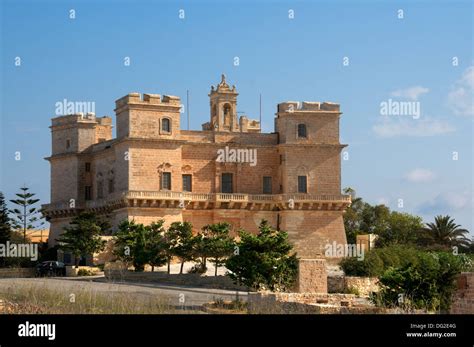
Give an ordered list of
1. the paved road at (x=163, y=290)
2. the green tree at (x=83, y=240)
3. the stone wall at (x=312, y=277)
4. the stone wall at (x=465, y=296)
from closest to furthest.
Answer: the stone wall at (x=465, y=296), the paved road at (x=163, y=290), the stone wall at (x=312, y=277), the green tree at (x=83, y=240)

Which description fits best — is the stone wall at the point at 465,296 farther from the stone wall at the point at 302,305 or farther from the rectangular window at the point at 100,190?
the rectangular window at the point at 100,190

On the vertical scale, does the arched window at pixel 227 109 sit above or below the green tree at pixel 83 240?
above

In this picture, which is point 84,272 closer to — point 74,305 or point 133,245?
point 133,245

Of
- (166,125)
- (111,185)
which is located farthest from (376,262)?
(111,185)

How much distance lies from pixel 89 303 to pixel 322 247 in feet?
122

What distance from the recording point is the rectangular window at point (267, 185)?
194 ft

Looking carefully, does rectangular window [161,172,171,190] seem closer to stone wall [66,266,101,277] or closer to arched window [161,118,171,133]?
arched window [161,118,171,133]

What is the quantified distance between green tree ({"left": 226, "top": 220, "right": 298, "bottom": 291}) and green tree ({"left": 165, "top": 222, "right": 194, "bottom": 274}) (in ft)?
29.7

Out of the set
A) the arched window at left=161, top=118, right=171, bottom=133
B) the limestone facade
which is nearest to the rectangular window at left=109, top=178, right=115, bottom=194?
the limestone facade

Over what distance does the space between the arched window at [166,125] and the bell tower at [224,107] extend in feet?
15.9

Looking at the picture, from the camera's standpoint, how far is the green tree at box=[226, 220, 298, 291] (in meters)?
36.9

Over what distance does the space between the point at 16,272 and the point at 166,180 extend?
1023 centimetres

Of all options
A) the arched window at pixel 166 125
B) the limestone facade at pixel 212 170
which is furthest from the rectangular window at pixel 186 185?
the arched window at pixel 166 125
